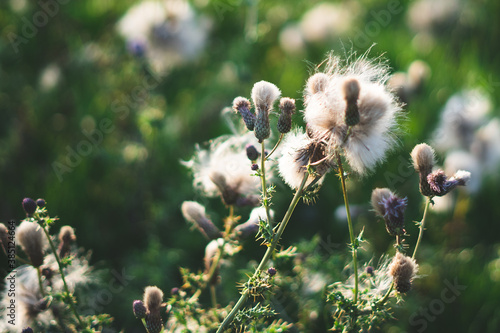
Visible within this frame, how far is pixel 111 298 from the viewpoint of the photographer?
1724 mm

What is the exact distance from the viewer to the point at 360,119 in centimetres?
95

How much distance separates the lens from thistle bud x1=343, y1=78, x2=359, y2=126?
0.88 meters

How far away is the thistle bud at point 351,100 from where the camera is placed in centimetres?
88

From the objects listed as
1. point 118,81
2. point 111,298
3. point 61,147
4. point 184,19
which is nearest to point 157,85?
point 118,81

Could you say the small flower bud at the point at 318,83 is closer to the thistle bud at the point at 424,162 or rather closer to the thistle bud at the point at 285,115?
the thistle bud at the point at 285,115

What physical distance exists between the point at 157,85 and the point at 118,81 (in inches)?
10.6

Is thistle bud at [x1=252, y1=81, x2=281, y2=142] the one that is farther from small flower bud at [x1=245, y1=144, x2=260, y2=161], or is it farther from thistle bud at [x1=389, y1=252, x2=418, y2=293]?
thistle bud at [x1=389, y1=252, x2=418, y2=293]

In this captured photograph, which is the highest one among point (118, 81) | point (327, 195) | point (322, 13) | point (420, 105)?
point (322, 13)

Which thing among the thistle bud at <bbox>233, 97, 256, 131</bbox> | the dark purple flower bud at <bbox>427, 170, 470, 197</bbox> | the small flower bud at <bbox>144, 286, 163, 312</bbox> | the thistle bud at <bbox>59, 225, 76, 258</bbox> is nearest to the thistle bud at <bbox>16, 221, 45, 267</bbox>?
the thistle bud at <bbox>59, 225, 76, 258</bbox>

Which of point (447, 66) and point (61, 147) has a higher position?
point (447, 66)

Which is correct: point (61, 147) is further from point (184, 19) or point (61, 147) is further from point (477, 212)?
point (477, 212)

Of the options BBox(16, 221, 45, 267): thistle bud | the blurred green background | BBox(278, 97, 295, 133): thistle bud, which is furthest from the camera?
the blurred green background

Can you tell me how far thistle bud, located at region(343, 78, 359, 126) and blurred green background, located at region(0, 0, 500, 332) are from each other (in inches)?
34.8

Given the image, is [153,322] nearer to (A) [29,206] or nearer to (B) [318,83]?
(A) [29,206]
